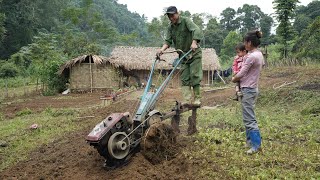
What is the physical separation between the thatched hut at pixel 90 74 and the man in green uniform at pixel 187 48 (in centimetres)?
1777

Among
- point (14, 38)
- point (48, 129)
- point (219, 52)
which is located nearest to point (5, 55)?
point (14, 38)

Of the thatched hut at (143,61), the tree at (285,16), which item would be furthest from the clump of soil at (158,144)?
A: the tree at (285,16)

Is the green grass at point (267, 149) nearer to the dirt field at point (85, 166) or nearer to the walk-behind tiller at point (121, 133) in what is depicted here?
the dirt field at point (85, 166)

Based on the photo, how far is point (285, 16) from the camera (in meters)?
30.5

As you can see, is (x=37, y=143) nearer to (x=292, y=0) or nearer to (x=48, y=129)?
(x=48, y=129)

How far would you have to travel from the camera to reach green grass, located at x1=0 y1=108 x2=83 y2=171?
673 cm

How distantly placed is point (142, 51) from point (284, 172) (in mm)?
27196

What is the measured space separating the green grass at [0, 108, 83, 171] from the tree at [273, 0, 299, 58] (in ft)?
78.6

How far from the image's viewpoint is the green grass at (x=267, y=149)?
4293mm

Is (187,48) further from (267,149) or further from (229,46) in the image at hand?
(229,46)

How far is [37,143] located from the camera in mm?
7680

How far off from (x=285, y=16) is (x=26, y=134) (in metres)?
27.1

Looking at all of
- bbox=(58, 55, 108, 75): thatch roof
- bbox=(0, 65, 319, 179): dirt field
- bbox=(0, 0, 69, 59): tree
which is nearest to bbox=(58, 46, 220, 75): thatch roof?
bbox=(58, 55, 108, 75): thatch roof

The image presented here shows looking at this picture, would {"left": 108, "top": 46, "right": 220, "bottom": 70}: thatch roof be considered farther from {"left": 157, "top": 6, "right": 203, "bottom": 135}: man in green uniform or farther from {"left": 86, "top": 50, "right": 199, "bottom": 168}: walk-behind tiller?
{"left": 86, "top": 50, "right": 199, "bottom": 168}: walk-behind tiller
